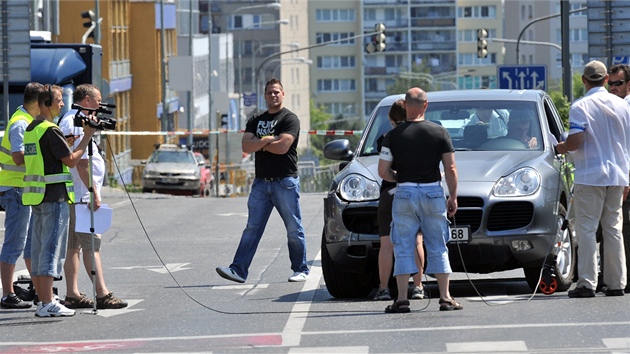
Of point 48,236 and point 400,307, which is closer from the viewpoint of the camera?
point 400,307

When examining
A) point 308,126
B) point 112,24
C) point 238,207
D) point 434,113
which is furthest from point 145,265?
point 308,126

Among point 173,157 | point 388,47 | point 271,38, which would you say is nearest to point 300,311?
point 173,157

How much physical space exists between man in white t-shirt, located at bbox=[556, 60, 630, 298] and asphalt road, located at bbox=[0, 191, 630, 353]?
26 cm

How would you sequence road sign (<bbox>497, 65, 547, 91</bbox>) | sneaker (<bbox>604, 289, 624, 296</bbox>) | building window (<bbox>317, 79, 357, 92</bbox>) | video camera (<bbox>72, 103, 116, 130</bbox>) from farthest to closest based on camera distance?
building window (<bbox>317, 79, 357, 92</bbox>), road sign (<bbox>497, 65, 547, 91</bbox>), sneaker (<bbox>604, 289, 624, 296</bbox>), video camera (<bbox>72, 103, 116, 130</bbox>)

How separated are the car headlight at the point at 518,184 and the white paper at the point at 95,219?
120 inches

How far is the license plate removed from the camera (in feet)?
42.9

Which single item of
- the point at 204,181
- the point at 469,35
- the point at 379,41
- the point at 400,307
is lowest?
the point at 204,181

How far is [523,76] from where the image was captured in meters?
33.8

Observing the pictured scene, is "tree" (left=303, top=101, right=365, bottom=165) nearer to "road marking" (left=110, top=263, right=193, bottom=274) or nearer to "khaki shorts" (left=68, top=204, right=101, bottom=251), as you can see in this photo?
"road marking" (left=110, top=263, right=193, bottom=274)

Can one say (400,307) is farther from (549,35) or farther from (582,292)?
(549,35)

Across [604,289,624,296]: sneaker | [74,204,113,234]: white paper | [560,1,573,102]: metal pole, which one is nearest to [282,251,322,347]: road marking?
[74,204,113,234]: white paper

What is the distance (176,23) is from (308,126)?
57.0 meters

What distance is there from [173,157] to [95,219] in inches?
1473

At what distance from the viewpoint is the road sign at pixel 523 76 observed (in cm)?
3356
